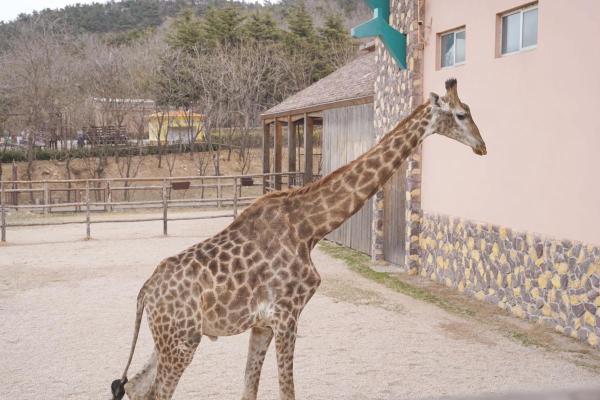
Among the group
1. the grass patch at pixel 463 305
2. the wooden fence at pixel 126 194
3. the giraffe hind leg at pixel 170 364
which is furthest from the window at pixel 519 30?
the wooden fence at pixel 126 194

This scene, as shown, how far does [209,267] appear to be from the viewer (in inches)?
157

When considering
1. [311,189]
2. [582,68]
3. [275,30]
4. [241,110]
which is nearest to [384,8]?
[582,68]

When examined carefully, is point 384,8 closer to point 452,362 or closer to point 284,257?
point 452,362

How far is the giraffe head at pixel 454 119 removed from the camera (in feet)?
14.3

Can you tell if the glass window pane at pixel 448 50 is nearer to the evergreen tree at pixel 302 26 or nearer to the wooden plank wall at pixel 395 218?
the wooden plank wall at pixel 395 218

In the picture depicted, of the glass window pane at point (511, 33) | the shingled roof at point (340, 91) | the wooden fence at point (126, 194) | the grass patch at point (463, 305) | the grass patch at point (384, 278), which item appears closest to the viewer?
the grass patch at point (463, 305)

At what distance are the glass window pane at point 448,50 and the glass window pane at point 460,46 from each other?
16 cm

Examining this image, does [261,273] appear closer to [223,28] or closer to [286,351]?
[286,351]

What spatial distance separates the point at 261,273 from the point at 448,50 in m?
7.23

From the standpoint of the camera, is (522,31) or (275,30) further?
(275,30)

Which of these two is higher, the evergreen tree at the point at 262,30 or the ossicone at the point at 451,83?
the evergreen tree at the point at 262,30

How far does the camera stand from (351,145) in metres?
13.7

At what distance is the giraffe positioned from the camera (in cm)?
384

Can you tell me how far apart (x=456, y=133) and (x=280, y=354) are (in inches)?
74.2
